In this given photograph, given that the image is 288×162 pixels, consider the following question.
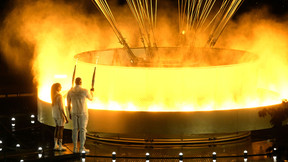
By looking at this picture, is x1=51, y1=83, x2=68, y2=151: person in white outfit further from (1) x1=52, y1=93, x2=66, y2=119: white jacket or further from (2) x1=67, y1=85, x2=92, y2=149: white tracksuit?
(2) x1=67, y1=85, x2=92, y2=149: white tracksuit

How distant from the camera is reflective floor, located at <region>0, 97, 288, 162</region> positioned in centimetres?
1348

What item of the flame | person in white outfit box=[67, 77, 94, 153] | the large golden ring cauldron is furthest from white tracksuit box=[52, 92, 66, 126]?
the flame

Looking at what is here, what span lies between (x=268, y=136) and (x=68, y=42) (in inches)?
365

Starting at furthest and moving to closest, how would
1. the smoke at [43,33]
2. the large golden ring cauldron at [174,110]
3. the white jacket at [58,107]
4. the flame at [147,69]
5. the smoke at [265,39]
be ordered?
the smoke at [43,33], the smoke at [265,39], the flame at [147,69], the large golden ring cauldron at [174,110], the white jacket at [58,107]

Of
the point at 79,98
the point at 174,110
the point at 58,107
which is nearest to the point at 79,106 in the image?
the point at 79,98

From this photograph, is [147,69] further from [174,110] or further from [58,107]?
[58,107]

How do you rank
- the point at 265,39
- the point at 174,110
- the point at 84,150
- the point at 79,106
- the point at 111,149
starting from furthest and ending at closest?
1. the point at 265,39
2. the point at 174,110
3. the point at 111,149
4. the point at 84,150
5. the point at 79,106

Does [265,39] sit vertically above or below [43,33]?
below

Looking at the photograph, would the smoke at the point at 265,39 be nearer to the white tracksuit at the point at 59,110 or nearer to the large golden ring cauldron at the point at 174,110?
the large golden ring cauldron at the point at 174,110

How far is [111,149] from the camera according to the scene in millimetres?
14648

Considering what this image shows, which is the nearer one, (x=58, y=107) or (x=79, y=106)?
(x=79, y=106)

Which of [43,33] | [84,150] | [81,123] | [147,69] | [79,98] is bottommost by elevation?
[84,150]

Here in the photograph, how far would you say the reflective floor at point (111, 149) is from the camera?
13477 millimetres

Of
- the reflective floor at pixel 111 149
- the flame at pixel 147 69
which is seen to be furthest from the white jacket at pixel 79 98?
the flame at pixel 147 69
